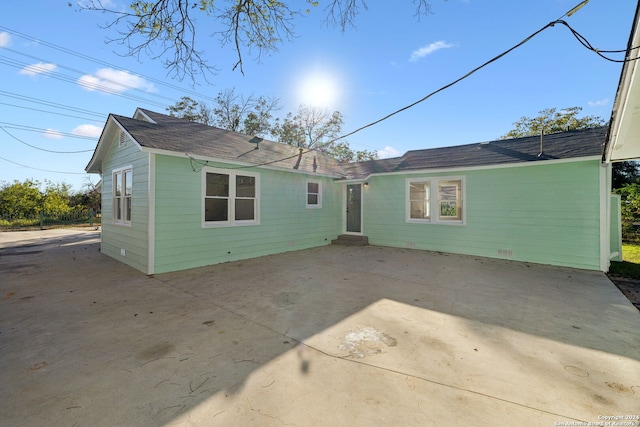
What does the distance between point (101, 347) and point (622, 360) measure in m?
5.15

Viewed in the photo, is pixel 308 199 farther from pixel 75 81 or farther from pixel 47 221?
pixel 47 221

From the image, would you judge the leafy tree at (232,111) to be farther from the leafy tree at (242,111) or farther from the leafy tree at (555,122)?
the leafy tree at (555,122)

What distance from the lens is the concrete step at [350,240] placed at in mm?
9727

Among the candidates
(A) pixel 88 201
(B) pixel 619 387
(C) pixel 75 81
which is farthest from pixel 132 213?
(A) pixel 88 201

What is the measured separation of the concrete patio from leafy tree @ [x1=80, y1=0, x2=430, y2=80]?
3713 millimetres

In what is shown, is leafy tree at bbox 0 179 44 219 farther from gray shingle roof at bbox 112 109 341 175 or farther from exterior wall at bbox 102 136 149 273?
gray shingle roof at bbox 112 109 341 175

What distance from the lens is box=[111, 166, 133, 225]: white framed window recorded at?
6793 millimetres

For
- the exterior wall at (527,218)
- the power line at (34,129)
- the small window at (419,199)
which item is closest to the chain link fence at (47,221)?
the power line at (34,129)

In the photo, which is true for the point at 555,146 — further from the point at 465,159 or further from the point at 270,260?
the point at 270,260

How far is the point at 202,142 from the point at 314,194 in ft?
13.9

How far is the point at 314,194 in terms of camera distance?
9836 millimetres

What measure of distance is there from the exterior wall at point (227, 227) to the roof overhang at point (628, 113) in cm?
713

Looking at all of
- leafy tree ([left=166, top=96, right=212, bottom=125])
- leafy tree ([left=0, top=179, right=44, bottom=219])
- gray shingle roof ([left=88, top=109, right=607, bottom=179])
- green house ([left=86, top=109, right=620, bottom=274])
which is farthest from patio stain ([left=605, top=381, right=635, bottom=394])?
leafy tree ([left=0, top=179, right=44, bottom=219])

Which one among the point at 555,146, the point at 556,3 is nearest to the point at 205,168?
the point at 556,3
